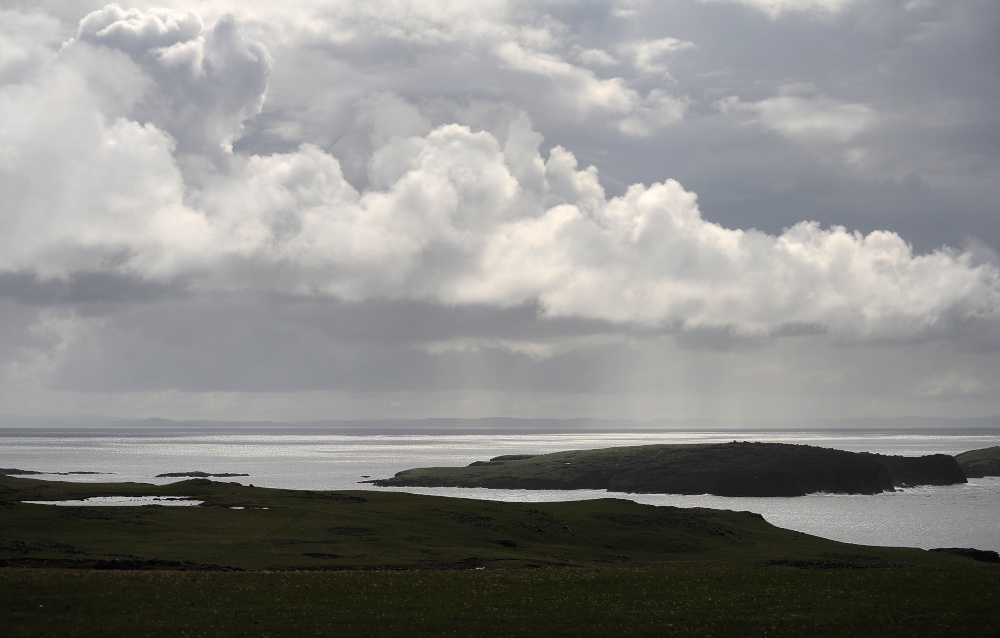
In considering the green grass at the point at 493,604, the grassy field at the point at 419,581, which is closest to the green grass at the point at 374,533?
the grassy field at the point at 419,581

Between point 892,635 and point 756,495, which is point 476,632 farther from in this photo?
point 756,495

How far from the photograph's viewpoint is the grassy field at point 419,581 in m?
36.8

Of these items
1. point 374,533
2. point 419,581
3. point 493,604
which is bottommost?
point 374,533

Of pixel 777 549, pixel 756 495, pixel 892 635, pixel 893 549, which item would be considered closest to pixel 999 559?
pixel 893 549

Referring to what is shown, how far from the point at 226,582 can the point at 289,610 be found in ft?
25.6

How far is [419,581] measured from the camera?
153 ft

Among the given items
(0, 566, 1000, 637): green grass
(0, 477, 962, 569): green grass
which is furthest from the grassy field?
(0, 477, 962, 569): green grass

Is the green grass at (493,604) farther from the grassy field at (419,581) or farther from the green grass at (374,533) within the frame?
the green grass at (374,533)

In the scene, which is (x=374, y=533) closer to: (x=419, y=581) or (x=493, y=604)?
(x=419, y=581)

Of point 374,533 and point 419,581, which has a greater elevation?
point 419,581

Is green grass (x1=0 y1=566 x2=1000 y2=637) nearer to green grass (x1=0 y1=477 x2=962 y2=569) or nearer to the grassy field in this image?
the grassy field

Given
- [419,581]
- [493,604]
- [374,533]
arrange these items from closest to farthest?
1. [493,604]
2. [419,581]
3. [374,533]

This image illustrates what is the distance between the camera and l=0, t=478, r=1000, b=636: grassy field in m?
36.8

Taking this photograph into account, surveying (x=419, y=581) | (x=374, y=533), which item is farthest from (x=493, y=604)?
(x=374, y=533)
